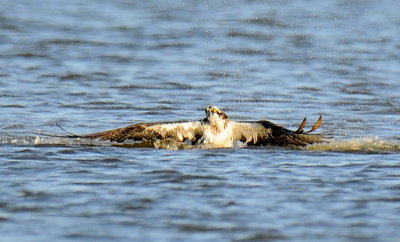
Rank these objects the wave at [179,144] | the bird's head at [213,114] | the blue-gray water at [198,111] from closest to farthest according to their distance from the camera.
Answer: the blue-gray water at [198,111] → the bird's head at [213,114] → the wave at [179,144]

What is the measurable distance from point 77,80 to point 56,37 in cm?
582

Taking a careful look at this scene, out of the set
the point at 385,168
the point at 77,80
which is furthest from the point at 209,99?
the point at 385,168

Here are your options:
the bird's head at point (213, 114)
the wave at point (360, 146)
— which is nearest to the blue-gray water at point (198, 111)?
the wave at point (360, 146)

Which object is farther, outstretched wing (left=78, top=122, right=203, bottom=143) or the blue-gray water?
outstretched wing (left=78, top=122, right=203, bottom=143)

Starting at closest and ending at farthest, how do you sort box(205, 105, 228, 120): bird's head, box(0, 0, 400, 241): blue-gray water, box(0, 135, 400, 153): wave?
1. box(0, 0, 400, 241): blue-gray water
2. box(205, 105, 228, 120): bird's head
3. box(0, 135, 400, 153): wave

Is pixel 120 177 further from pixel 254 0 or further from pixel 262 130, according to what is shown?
pixel 254 0

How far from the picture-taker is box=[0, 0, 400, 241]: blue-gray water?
809 cm

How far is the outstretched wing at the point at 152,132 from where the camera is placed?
11297 mm

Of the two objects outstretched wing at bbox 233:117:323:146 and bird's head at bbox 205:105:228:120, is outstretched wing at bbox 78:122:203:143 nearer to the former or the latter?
bird's head at bbox 205:105:228:120

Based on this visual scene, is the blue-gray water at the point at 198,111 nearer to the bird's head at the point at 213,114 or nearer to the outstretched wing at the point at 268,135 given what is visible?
the outstretched wing at the point at 268,135

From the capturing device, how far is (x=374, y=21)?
2625 cm

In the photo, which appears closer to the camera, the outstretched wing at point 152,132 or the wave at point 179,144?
the outstretched wing at point 152,132

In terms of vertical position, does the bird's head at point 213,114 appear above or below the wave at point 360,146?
above

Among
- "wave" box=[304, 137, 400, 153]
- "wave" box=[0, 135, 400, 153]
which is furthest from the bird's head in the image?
"wave" box=[304, 137, 400, 153]
